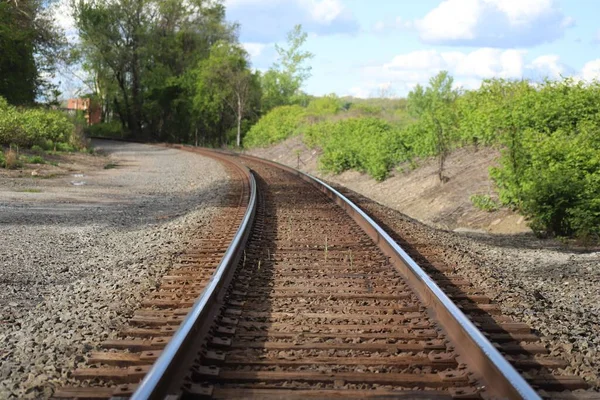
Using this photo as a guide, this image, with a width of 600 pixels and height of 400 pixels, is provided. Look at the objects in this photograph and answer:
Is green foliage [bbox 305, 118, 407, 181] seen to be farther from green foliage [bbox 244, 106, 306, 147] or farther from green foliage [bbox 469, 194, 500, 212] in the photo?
green foliage [bbox 244, 106, 306, 147]

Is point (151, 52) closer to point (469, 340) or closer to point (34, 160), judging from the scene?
point (34, 160)

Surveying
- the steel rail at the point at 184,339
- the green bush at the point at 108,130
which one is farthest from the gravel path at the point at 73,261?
the green bush at the point at 108,130

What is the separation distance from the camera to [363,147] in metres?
25.6

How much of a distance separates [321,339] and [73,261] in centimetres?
419

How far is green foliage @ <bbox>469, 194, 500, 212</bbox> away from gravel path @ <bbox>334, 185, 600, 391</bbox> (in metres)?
2.66

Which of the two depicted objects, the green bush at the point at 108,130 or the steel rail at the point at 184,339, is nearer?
the steel rail at the point at 184,339

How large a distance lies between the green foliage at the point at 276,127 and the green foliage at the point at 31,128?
1522 cm

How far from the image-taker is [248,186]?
17828 mm

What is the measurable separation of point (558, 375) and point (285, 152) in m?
37.7

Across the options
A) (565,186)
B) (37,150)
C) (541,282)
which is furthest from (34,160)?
(541,282)

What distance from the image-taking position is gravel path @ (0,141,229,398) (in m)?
4.54

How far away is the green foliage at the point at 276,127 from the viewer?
4722cm

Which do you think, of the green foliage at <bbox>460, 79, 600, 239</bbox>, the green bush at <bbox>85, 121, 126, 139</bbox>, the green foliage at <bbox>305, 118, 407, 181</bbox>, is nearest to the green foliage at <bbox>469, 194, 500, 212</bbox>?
the green foliage at <bbox>460, 79, 600, 239</bbox>

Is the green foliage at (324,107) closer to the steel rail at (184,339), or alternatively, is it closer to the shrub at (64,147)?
the shrub at (64,147)
